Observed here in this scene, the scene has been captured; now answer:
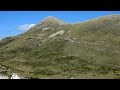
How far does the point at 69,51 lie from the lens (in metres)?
82.6

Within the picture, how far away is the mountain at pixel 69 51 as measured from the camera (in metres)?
71.5

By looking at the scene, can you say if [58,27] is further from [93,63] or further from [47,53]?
[93,63]

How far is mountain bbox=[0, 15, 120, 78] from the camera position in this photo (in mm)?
71500
